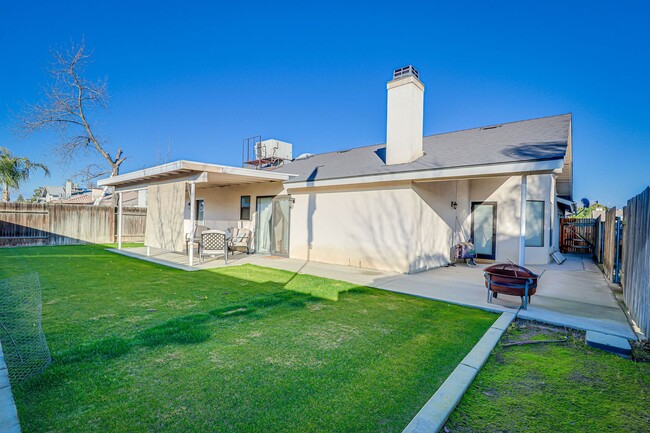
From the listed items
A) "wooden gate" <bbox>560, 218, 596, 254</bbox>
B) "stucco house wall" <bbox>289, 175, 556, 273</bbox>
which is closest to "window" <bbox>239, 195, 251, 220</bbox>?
"stucco house wall" <bbox>289, 175, 556, 273</bbox>

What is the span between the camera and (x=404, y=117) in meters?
9.21

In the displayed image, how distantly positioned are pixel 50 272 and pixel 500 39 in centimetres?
1731

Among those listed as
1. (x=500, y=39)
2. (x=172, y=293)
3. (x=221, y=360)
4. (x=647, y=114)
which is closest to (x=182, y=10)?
(x=172, y=293)

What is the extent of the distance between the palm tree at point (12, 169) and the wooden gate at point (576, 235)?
111 feet

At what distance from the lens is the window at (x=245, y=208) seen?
13.1 m

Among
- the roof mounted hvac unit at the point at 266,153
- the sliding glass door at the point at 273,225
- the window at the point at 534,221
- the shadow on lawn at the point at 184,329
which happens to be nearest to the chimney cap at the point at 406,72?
the sliding glass door at the point at 273,225

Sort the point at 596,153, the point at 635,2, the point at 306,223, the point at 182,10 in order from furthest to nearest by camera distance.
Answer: the point at 596,153, the point at 182,10, the point at 306,223, the point at 635,2

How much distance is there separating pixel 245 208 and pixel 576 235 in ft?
56.9

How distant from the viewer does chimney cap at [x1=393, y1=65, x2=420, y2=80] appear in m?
9.40

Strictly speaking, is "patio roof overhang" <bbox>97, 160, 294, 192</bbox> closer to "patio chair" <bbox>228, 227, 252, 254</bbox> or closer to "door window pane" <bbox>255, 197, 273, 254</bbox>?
"door window pane" <bbox>255, 197, 273, 254</bbox>

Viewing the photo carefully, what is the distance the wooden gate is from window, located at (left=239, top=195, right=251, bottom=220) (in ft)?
54.9

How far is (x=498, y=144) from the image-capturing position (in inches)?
337

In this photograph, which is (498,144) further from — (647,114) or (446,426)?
(647,114)

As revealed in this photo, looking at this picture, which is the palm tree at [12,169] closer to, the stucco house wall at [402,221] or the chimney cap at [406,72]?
the stucco house wall at [402,221]
